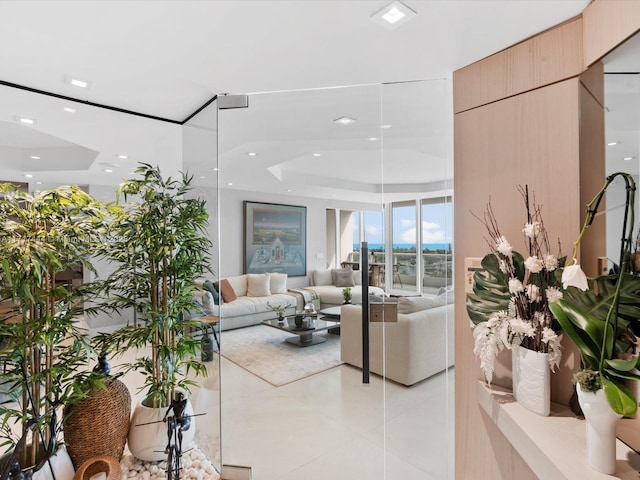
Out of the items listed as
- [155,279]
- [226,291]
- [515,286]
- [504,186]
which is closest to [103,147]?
[155,279]

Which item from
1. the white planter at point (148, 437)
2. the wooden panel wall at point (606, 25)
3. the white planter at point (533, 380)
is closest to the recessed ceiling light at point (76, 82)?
the white planter at point (148, 437)

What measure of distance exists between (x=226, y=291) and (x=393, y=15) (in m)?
1.76

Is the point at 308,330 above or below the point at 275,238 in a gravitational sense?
below

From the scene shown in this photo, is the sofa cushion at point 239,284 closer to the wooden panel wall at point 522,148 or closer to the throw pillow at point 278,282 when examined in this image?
the throw pillow at point 278,282

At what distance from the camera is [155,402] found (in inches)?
78.0

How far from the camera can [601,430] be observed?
939 millimetres

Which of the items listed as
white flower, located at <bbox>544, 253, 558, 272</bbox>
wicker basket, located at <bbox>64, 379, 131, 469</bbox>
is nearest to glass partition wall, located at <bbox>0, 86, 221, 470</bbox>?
wicker basket, located at <bbox>64, 379, 131, 469</bbox>

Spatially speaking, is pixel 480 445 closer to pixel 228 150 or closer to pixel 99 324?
pixel 228 150

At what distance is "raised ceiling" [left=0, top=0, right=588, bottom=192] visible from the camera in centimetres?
137

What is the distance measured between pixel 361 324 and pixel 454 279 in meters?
0.60

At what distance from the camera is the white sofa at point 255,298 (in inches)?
83.4

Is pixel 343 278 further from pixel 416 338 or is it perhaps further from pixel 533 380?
pixel 533 380

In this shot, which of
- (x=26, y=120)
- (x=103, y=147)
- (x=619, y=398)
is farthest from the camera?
(x=103, y=147)

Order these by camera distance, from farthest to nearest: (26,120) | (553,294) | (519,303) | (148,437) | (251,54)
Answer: (26,120) → (148,437) → (251,54) → (519,303) → (553,294)
